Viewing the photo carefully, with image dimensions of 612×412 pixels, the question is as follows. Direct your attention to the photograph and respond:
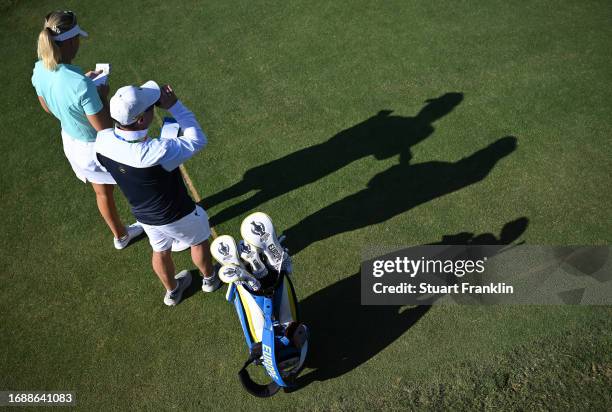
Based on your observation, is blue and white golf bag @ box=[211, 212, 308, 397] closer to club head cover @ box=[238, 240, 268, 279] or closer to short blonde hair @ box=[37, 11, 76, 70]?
club head cover @ box=[238, 240, 268, 279]

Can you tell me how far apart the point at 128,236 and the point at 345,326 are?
2.59 meters

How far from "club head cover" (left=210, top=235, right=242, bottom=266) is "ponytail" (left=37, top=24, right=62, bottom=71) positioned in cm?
217

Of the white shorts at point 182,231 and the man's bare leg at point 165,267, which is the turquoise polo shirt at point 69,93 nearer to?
the white shorts at point 182,231

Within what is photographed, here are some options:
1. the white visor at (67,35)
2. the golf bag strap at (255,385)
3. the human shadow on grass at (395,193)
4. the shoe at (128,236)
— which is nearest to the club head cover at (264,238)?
the golf bag strap at (255,385)

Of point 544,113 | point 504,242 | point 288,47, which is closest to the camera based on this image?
point 504,242

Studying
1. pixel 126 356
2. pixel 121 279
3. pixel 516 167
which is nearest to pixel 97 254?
pixel 121 279

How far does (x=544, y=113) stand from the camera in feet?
22.5

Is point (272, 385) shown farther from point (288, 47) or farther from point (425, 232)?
point (288, 47)

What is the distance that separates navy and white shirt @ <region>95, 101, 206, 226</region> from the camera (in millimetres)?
4105

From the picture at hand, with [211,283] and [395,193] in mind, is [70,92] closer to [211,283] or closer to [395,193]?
[211,283]

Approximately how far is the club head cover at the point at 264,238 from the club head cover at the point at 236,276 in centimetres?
23

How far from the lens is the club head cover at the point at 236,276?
4074 mm

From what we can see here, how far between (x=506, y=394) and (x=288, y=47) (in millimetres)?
5602

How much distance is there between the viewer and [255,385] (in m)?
4.50
